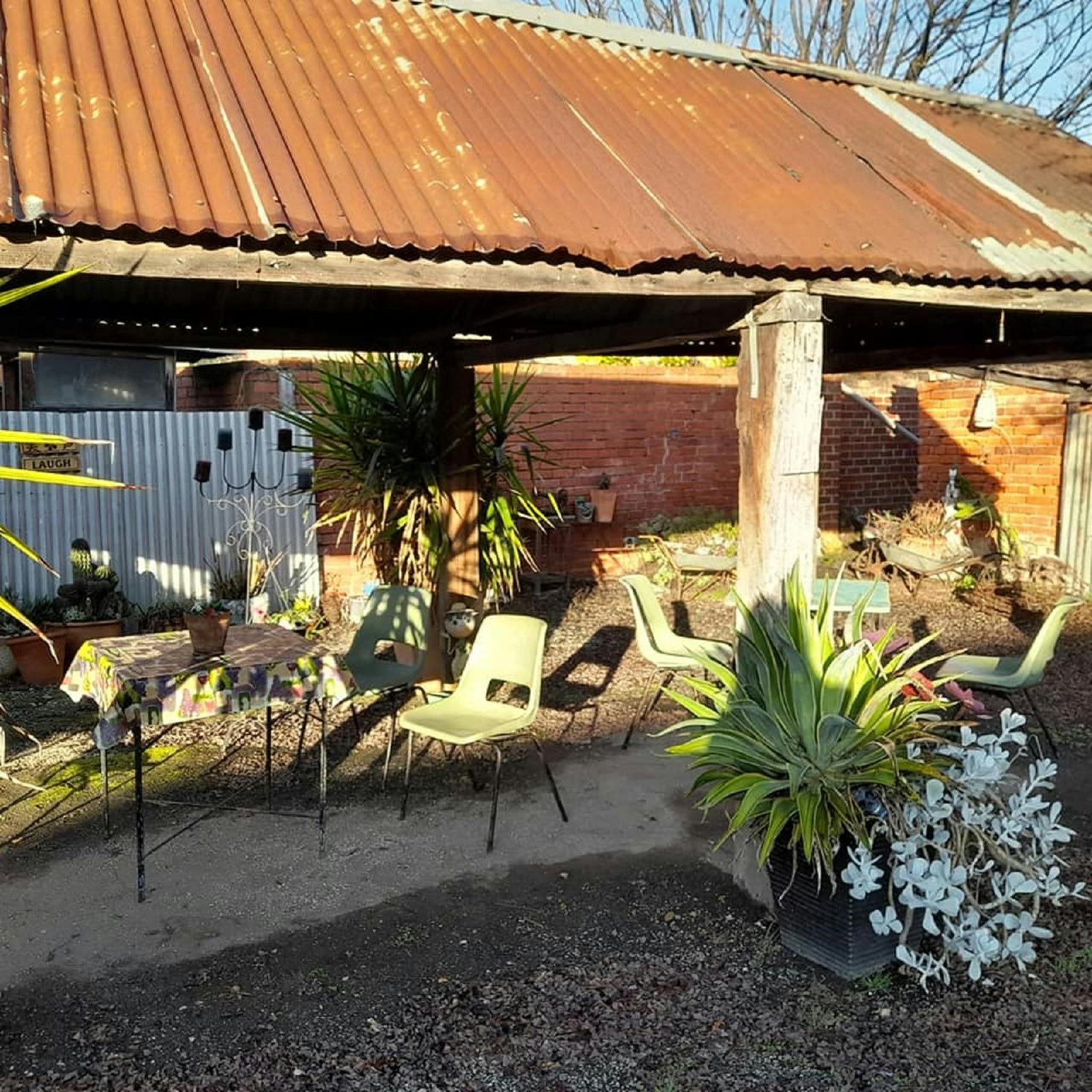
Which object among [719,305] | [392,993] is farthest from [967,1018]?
[719,305]

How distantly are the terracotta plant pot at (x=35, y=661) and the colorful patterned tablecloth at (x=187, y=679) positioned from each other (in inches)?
106

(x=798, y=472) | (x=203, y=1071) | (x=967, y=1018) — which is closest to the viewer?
(x=203, y=1071)

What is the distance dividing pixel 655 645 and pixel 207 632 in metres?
2.55

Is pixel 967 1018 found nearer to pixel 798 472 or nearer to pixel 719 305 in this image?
pixel 798 472

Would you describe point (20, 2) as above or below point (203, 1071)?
above

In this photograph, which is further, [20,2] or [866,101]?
[866,101]

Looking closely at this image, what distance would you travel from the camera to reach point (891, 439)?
11695 millimetres

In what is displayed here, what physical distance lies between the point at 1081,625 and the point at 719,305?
5.71m

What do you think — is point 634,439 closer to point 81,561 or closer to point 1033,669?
point 81,561

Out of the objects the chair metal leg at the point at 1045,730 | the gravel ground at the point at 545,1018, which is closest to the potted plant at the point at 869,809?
the gravel ground at the point at 545,1018

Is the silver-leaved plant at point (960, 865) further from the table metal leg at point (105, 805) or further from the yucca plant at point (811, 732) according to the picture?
the table metal leg at point (105, 805)

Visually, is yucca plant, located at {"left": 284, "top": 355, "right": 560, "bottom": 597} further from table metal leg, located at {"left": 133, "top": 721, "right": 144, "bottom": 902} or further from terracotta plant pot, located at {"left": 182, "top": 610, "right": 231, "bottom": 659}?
table metal leg, located at {"left": 133, "top": 721, "right": 144, "bottom": 902}

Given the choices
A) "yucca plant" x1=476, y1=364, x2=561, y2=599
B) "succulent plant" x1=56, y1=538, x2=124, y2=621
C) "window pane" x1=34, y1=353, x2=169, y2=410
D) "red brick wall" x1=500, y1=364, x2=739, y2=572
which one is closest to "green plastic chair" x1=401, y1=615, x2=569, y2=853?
"yucca plant" x1=476, y1=364, x2=561, y2=599

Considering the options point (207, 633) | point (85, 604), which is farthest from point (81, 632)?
point (207, 633)
